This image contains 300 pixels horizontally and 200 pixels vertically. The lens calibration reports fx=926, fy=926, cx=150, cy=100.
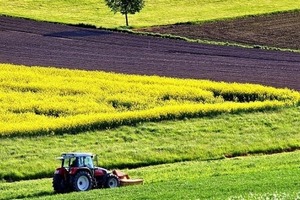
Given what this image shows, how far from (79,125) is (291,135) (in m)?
8.68

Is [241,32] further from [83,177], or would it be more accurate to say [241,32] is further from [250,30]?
[83,177]

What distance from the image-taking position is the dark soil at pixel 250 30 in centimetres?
6331

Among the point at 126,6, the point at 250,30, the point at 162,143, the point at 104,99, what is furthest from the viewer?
the point at 126,6

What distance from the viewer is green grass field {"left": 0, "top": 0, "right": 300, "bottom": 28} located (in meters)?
70.7

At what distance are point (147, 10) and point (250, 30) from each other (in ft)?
40.9

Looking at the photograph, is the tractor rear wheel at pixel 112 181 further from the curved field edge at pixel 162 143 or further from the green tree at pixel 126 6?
the green tree at pixel 126 6

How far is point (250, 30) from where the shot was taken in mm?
67062

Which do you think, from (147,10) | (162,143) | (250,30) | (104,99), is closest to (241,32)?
(250,30)

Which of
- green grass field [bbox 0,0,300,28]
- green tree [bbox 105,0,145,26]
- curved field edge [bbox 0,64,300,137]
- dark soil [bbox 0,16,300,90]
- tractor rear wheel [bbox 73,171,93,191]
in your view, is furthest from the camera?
green grass field [bbox 0,0,300,28]

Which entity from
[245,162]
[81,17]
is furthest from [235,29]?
[245,162]

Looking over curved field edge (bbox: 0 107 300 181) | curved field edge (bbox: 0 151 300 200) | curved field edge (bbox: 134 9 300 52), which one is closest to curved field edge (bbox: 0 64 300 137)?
curved field edge (bbox: 0 107 300 181)

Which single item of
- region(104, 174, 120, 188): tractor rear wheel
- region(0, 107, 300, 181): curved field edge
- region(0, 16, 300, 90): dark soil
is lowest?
region(0, 107, 300, 181): curved field edge

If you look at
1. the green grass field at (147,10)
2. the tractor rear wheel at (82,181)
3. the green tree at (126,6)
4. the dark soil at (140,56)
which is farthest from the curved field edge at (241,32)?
the tractor rear wheel at (82,181)

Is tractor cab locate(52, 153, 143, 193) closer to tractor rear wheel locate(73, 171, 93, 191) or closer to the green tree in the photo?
tractor rear wheel locate(73, 171, 93, 191)
